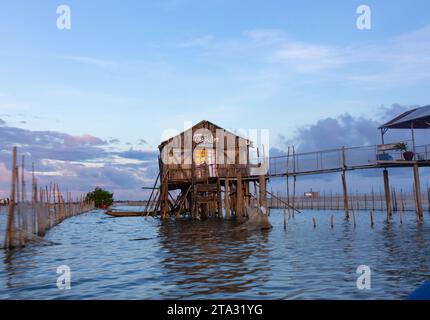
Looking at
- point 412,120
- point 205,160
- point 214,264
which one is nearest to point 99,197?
point 205,160

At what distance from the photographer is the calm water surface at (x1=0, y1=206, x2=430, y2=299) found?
39.8 ft

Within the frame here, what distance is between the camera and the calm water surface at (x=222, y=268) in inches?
478

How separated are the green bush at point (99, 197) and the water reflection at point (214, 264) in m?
91.4

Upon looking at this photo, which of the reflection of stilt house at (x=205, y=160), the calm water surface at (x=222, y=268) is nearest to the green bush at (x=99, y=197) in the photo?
the reflection of stilt house at (x=205, y=160)

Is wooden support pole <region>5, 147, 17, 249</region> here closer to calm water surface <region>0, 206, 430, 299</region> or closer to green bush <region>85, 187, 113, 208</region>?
calm water surface <region>0, 206, 430, 299</region>

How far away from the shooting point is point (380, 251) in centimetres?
1986

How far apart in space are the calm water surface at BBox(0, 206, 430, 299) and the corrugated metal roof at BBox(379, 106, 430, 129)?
1052 centimetres

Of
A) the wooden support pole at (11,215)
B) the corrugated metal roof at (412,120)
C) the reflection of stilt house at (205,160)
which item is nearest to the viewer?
the wooden support pole at (11,215)

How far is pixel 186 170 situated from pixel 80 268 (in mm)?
29973

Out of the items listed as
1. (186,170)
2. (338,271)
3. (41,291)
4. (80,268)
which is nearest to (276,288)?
(338,271)

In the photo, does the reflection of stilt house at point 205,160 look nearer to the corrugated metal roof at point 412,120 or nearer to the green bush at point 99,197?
the corrugated metal roof at point 412,120
